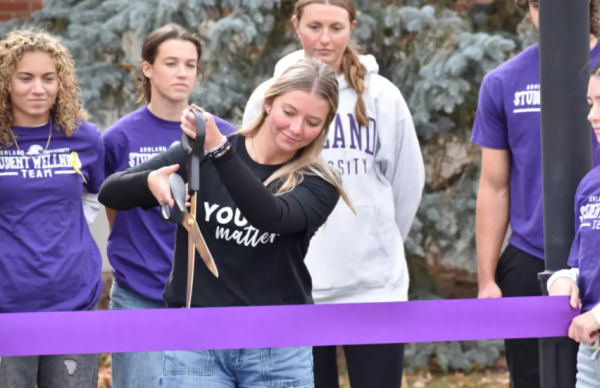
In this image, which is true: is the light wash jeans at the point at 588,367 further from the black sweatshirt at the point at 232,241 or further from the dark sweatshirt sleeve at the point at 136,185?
the dark sweatshirt sleeve at the point at 136,185

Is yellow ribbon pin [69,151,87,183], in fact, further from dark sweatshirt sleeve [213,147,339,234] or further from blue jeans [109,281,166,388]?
dark sweatshirt sleeve [213,147,339,234]

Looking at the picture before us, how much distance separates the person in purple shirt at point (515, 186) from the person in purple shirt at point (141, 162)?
41.7 inches

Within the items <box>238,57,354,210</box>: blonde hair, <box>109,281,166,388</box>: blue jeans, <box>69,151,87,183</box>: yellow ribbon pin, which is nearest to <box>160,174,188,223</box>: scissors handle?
<box>238,57,354,210</box>: blonde hair

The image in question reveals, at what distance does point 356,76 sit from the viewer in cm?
432

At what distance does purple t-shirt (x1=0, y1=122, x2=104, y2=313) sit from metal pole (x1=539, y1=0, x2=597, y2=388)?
1.86 metres

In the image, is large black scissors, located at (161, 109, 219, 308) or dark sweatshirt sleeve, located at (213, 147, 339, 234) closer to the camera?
large black scissors, located at (161, 109, 219, 308)

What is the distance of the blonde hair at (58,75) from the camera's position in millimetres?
4133

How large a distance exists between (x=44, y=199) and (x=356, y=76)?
1.35 m

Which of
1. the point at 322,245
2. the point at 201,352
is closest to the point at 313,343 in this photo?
the point at 201,352

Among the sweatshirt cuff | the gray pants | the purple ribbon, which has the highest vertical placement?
the sweatshirt cuff

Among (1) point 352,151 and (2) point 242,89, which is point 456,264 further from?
(1) point 352,151

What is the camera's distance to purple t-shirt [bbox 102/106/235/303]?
13.9 feet

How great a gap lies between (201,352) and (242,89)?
397cm

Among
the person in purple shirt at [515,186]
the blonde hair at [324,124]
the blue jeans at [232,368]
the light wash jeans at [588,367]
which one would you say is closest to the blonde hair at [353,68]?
the person in purple shirt at [515,186]
